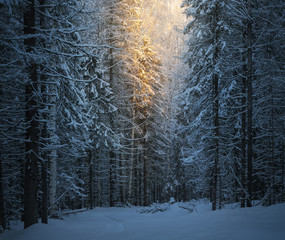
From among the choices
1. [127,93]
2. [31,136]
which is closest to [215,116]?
[31,136]

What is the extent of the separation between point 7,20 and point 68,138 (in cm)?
536

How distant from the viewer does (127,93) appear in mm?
18688

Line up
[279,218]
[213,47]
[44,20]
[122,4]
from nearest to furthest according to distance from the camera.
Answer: [279,218]
[44,20]
[213,47]
[122,4]

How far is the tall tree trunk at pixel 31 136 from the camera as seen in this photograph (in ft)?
20.5

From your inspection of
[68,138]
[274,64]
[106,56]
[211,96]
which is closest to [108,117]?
[106,56]

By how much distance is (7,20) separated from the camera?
6.67 metres

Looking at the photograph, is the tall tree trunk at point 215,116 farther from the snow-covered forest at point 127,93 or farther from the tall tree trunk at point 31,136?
the tall tree trunk at point 31,136

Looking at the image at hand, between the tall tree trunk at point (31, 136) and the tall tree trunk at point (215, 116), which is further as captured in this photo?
the tall tree trunk at point (215, 116)

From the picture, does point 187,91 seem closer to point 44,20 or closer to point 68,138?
point 68,138

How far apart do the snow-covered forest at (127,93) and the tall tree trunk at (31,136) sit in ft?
0.10

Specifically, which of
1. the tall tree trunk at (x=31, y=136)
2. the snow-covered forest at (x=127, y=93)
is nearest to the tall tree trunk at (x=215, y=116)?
the snow-covered forest at (x=127, y=93)

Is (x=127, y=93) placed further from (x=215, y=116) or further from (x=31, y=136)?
(x=31, y=136)

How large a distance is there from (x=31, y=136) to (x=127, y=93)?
503 inches

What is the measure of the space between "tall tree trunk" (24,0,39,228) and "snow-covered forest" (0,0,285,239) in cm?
3
